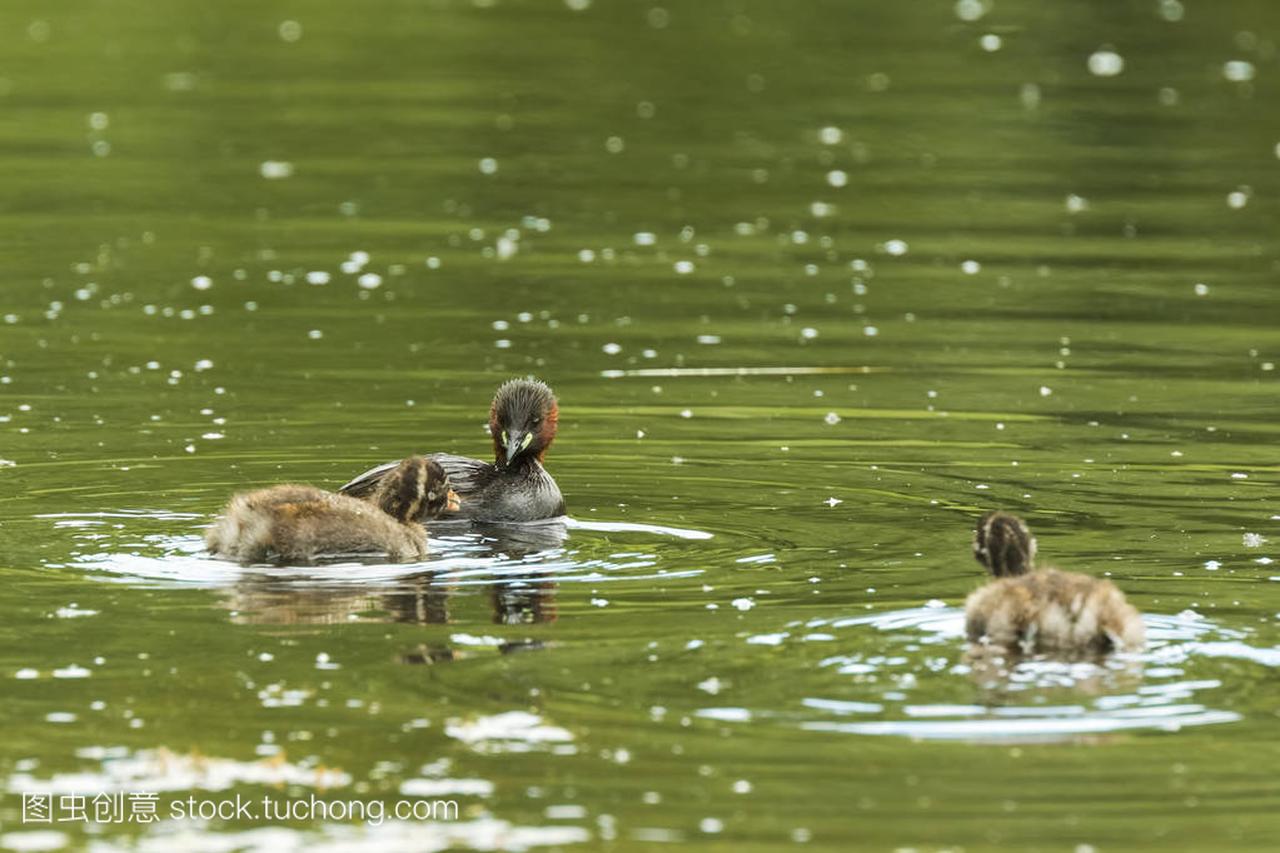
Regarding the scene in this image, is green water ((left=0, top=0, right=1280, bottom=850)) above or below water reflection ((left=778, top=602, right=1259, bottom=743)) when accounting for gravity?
above

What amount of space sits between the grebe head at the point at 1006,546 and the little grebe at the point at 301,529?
111 inches

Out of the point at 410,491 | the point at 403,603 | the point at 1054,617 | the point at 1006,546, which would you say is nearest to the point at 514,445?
the point at 410,491

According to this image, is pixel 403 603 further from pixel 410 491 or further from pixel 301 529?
pixel 410 491

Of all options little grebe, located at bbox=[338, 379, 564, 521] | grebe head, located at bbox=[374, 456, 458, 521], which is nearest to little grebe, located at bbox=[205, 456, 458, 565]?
grebe head, located at bbox=[374, 456, 458, 521]

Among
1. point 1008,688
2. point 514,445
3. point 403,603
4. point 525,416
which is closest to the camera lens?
point 1008,688

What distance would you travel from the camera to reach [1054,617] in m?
9.67

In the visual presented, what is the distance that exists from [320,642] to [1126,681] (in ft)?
10.3

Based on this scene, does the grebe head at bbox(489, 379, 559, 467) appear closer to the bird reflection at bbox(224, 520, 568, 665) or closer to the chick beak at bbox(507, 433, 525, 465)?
the chick beak at bbox(507, 433, 525, 465)

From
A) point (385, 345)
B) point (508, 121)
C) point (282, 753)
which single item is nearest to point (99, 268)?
point (385, 345)

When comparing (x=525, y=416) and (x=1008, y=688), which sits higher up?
(x=525, y=416)

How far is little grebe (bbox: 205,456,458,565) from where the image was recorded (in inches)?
454

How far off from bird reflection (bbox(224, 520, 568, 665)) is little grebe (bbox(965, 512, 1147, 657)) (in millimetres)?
1746

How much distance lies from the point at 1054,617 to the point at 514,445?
4255mm

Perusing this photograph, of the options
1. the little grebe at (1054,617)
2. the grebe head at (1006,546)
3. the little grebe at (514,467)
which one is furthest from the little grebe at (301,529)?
the little grebe at (1054,617)
